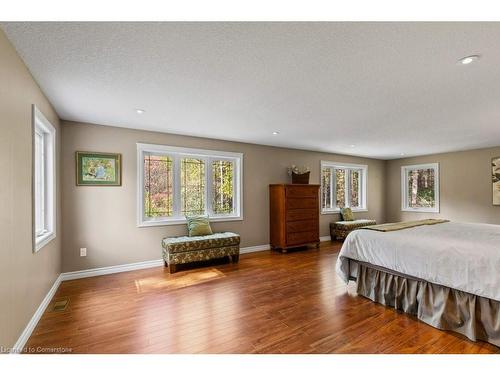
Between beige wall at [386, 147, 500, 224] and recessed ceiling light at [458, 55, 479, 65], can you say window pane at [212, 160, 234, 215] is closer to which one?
recessed ceiling light at [458, 55, 479, 65]

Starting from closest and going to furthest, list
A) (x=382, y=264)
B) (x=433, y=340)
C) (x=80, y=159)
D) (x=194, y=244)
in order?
(x=433, y=340), (x=382, y=264), (x=80, y=159), (x=194, y=244)

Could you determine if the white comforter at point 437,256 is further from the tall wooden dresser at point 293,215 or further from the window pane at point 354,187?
the window pane at point 354,187

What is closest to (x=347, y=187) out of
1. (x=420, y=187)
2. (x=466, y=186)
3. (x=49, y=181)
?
(x=420, y=187)

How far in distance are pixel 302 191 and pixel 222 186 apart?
5.60 feet

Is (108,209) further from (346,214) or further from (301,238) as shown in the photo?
(346,214)

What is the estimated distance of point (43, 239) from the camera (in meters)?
2.48

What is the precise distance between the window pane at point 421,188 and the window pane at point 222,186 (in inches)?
207

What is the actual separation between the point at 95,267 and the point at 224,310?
231cm

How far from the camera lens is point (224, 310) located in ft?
8.04
